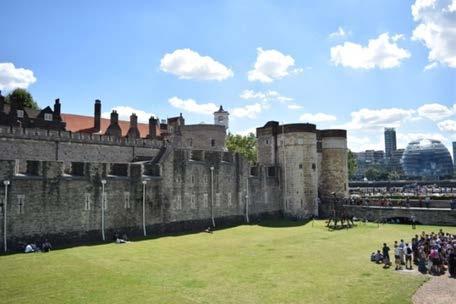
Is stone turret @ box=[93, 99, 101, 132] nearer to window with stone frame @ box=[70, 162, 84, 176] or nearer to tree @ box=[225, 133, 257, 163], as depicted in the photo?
window with stone frame @ box=[70, 162, 84, 176]

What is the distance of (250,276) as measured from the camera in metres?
19.3

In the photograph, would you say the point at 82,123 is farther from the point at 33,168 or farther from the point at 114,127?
the point at 33,168

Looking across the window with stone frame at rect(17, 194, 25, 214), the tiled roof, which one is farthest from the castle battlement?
the window with stone frame at rect(17, 194, 25, 214)

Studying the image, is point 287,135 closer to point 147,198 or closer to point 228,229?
point 228,229

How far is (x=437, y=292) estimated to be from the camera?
16.7 meters

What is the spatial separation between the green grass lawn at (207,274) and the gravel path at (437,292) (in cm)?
42

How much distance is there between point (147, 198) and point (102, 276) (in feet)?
48.3

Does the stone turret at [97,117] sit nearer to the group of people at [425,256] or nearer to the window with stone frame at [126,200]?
the window with stone frame at [126,200]

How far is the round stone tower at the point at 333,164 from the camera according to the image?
53.0 m

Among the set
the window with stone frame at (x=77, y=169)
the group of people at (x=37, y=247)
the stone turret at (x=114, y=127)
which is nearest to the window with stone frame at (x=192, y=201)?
the window with stone frame at (x=77, y=169)

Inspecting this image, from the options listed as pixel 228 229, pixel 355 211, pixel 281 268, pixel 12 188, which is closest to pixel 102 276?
pixel 281 268

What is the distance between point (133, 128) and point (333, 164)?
89.6 feet

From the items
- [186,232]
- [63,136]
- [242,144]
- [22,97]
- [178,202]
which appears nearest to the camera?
[186,232]

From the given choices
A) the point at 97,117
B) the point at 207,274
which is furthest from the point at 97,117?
the point at 207,274
